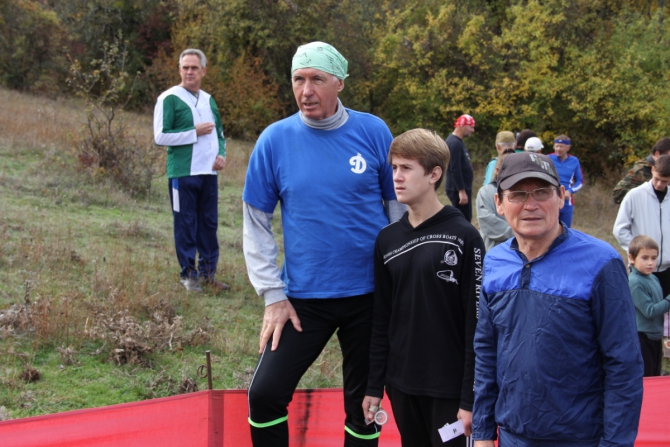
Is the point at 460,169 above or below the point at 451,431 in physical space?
above

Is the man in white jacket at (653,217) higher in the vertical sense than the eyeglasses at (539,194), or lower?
lower

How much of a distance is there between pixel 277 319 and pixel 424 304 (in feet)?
2.43

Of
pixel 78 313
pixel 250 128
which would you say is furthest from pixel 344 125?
pixel 250 128

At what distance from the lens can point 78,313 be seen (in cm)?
567

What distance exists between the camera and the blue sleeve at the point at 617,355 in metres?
2.31

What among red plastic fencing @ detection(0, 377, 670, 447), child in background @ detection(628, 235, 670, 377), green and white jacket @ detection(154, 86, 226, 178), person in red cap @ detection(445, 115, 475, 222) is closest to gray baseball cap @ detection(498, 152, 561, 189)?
red plastic fencing @ detection(0, 377, 670, 447)

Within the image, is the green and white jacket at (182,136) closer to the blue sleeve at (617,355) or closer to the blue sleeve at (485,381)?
the blue sleeve at (485,381)

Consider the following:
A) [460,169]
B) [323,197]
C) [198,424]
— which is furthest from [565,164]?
[198,424]

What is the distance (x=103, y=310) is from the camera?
5.93 meters

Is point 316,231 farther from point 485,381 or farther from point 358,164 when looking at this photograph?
point 485,381

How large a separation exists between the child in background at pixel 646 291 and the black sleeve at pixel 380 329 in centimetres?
314

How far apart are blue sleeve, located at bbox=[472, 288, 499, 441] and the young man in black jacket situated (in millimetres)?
150

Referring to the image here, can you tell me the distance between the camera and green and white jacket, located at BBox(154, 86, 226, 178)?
681 centimetres

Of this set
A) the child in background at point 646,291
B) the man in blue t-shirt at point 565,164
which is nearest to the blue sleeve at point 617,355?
the child in background at point 646,291
